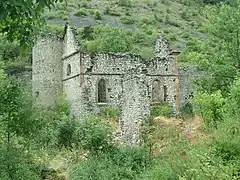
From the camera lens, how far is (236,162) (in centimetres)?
1838

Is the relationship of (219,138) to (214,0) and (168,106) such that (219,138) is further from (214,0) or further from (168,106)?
(214,0)

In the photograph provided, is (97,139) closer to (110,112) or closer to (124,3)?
(110,112)

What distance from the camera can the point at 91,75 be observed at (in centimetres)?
3931

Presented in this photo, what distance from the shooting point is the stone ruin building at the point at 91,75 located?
129ft

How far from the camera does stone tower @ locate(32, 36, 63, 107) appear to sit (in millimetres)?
42562

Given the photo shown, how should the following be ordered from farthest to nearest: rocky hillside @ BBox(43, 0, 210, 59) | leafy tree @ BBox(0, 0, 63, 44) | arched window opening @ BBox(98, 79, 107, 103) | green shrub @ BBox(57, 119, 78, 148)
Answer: rocky hillside @ BBox(43, 0, 210, 59)
arched window opening @ BBox(98, 79, 107, 103)
green shrub @ BBox(57, 119, 78, 148)
leafy tree @ BBox(0, 0, 63, 44)

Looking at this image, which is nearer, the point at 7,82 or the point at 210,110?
the point at 7,82

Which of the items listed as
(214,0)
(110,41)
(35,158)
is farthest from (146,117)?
(214,0)

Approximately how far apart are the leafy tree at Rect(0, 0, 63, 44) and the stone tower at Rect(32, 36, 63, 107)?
32.7m

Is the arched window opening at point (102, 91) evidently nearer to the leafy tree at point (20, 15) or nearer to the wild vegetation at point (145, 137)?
the wild vegetation at point (145, 137)

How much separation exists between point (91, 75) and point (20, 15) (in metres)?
31.1

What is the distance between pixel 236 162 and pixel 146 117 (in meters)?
9.92

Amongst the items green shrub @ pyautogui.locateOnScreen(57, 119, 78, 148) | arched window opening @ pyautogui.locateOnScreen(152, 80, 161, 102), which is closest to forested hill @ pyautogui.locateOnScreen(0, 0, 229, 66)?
arched window opening @ pyautogui.locateOnScreen(152, 80, 161, 102)

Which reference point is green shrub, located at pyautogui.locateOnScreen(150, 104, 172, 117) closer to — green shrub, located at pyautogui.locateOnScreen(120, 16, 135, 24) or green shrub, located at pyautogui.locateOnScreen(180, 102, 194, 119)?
green shrub, located at pyautogui.locateOnScreen(180, 102, 194, 119)
